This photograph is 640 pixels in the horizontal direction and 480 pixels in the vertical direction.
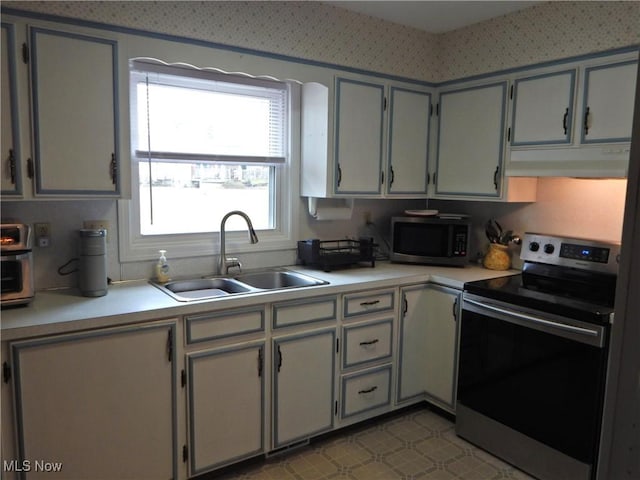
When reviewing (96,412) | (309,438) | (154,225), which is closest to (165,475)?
(96,412)

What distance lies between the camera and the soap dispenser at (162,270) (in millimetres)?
2637

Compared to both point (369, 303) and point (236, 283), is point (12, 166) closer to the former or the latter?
point (236, 283)

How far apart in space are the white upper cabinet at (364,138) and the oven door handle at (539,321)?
0.96m

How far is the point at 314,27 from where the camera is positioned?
2820 mm

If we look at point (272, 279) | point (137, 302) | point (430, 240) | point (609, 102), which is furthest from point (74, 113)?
point (609, 102)

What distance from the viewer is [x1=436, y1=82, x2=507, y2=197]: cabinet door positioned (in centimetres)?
302

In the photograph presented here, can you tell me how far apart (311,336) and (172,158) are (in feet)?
4.02

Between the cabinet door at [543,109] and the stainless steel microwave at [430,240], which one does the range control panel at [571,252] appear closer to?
the stainless steel microwave at [430,240]

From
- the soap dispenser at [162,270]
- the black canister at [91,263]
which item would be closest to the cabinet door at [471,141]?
the soap dispenser at [162,270]

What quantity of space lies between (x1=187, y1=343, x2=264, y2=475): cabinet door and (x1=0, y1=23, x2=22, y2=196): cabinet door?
3.43 ft

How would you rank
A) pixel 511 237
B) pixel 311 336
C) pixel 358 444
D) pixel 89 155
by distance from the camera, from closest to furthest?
1. pixel 89 155
2. pixel 311 336
3. pixel 358 444
4. pixel 511 237

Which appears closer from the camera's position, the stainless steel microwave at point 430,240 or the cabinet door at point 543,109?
the cabinet door at point 543,109

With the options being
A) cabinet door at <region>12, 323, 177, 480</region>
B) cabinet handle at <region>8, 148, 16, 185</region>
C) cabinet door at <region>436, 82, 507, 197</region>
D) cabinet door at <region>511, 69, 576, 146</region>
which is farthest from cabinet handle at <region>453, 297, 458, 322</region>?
cabinet handle at <region>8, 148, 16, 185</region>

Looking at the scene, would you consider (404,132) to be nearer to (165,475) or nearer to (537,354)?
(537,354)
